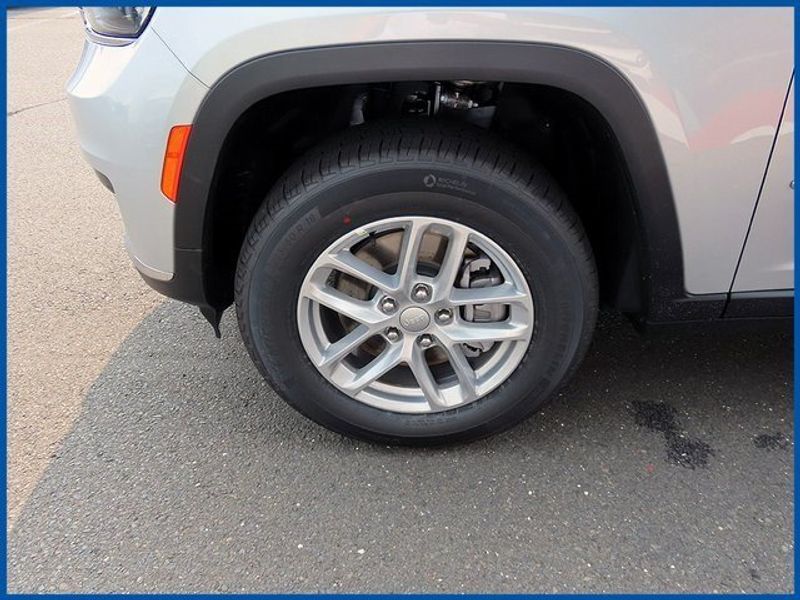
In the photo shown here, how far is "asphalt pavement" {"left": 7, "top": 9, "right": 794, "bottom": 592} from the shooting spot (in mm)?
1808

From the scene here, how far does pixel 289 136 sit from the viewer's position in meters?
2.08

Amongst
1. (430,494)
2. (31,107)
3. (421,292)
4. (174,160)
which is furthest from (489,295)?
(31,107)

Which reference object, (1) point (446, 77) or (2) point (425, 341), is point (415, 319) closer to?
(2) point (425, 341)

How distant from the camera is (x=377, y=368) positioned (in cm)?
205

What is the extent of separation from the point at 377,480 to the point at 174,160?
3.61 feet

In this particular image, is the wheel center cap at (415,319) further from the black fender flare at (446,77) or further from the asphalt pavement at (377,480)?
the black fender flare at (446,77)

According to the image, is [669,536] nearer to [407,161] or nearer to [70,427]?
[407,161]

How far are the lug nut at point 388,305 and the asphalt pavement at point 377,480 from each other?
0.50 metres

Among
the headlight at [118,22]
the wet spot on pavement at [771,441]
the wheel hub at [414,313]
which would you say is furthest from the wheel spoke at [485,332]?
the headlight at [118,22]

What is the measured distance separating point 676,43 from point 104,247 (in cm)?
286

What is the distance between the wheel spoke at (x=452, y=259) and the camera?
6.05 ft

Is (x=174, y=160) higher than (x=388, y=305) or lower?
higher

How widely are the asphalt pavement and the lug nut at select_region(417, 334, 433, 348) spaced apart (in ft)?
1.23

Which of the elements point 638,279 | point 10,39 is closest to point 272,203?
point 638,279
